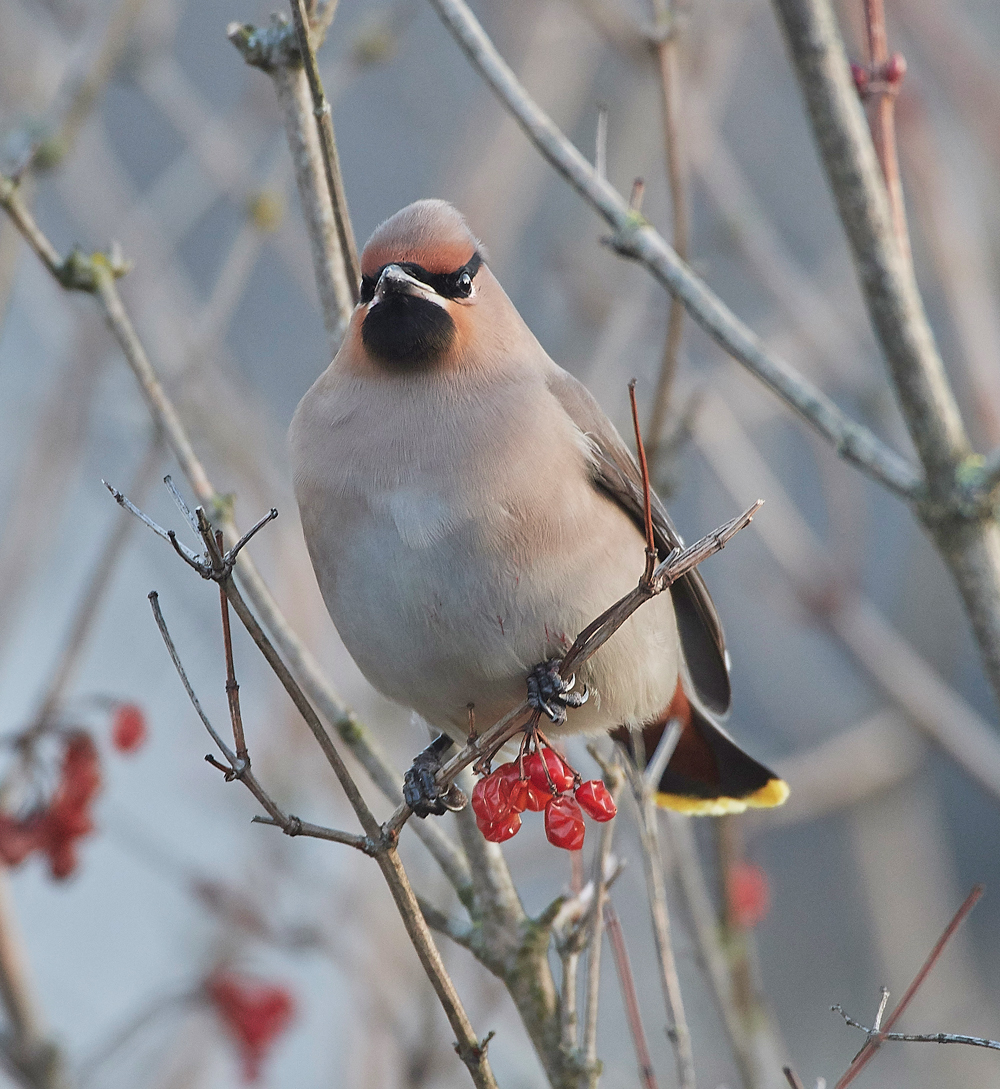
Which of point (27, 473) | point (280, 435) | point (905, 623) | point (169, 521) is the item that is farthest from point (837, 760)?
point (169, 521)

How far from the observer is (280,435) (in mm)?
5172

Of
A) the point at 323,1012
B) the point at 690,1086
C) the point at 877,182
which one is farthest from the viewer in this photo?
the point at 323,1012

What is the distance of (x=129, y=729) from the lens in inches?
125

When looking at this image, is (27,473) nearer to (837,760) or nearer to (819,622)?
(819,622)

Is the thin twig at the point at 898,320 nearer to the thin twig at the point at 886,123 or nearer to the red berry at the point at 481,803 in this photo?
the thin twig at the point at 886,123

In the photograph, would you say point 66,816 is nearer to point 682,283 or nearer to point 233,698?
point 233,698

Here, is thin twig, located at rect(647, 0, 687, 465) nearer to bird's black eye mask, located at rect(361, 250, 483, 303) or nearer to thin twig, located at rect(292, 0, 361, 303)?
bird's black eye mask, located at rect(361, 250, 483, 303)

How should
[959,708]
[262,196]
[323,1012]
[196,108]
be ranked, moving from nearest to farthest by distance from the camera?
[262,196]
[959,708]
[196,108]
[323,1012]

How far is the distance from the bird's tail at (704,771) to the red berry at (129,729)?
106cm

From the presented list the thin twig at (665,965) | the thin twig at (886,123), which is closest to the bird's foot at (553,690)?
the thin twig at (665,965)

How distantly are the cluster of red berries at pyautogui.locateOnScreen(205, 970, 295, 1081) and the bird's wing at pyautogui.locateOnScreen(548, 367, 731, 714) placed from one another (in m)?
1.34

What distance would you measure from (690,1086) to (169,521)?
464 centimetres

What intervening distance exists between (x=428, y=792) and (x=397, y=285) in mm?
905

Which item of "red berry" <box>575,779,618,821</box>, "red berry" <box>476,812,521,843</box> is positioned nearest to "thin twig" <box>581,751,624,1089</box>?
"red berry" <box>575,779,618,821</box>
